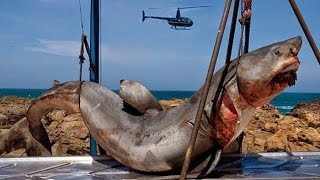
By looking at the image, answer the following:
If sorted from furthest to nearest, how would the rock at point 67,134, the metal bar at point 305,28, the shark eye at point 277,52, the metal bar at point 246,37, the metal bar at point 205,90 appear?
the rock at point 67,134
the metal bar at point 246,37
the shark eye at point 277,52
the metal bar at point 305,28
the metal bar at point 205,90

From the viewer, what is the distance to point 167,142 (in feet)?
16.1

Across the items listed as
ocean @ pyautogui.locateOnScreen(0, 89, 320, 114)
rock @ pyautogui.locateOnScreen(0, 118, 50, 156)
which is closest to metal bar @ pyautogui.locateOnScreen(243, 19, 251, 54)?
rock @ pyautogui.locateOnScreen(0, 118, 50, 156)

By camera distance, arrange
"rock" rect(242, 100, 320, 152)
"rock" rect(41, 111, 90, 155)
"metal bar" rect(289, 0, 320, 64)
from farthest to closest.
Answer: "rock" rect(41, 111, 90, 155) → "rock" rect(242, 100, 320, 152) → "metal bar" rect(289, 0, 320, 64)

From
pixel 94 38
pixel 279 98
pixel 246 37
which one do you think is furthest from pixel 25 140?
pixel 279 98

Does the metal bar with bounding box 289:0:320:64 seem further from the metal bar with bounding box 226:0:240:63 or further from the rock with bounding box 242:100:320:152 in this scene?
the rock with bounding box 242:100:320:152

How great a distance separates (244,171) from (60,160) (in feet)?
7.15

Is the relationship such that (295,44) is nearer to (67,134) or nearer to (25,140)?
(25,140)

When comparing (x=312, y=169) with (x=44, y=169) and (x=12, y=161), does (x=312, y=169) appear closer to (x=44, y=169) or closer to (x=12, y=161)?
(x=44, y=169)

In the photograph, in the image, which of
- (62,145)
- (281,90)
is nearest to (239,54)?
(281,90)

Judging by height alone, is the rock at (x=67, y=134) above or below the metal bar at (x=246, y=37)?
Answer: below

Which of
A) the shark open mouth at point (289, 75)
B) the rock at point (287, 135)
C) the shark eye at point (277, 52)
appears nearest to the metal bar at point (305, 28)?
the shark open mouth at point (289, 75)

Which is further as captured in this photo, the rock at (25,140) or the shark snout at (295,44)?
the rock at (25,140)

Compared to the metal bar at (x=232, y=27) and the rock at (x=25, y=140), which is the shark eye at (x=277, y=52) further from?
the rock at (x=25, y=140)

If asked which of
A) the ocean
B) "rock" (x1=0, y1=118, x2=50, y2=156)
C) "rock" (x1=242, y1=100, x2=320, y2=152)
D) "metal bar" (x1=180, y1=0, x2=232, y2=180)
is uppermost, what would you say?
"metal bar" (x1=180, y1=0, x2=232, y2=180)
